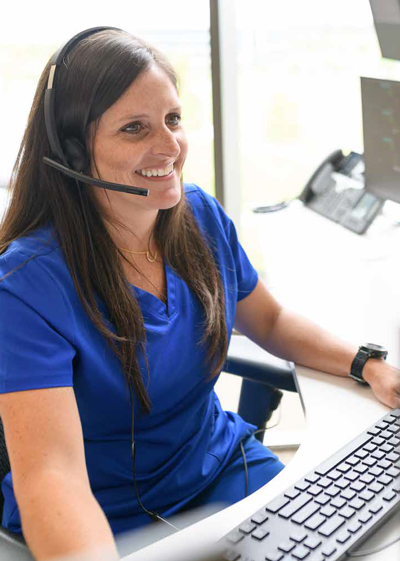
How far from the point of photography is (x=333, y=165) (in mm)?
2055

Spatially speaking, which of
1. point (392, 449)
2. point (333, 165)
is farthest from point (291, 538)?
point (333, 165)

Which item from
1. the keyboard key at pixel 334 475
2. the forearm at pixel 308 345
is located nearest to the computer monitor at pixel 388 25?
the forearm at pixel 308 345

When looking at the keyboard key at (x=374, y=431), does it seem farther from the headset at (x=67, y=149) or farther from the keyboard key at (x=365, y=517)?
the headset at (x=67, y=149)

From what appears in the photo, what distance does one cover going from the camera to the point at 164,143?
1.18m

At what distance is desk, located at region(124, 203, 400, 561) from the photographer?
91cm

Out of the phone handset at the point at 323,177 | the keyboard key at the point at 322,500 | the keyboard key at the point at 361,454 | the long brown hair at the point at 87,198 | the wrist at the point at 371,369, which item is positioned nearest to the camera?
the keyboard key at the point at 322,500

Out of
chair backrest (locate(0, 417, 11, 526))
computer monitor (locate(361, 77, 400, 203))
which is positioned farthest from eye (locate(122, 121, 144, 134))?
computer monitor (locate(361, 77, 400, 203))

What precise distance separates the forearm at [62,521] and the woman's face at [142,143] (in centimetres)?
51

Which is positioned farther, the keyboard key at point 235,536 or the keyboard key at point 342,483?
the keyboard key at point 342,483

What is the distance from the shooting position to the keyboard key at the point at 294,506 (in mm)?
822

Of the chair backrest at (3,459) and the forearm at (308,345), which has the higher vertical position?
the forearm at (308,345)

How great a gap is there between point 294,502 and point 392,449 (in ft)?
0.64

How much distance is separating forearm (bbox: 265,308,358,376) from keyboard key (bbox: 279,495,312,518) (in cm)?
40

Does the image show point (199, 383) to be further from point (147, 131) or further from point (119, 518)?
point (147, 131)
